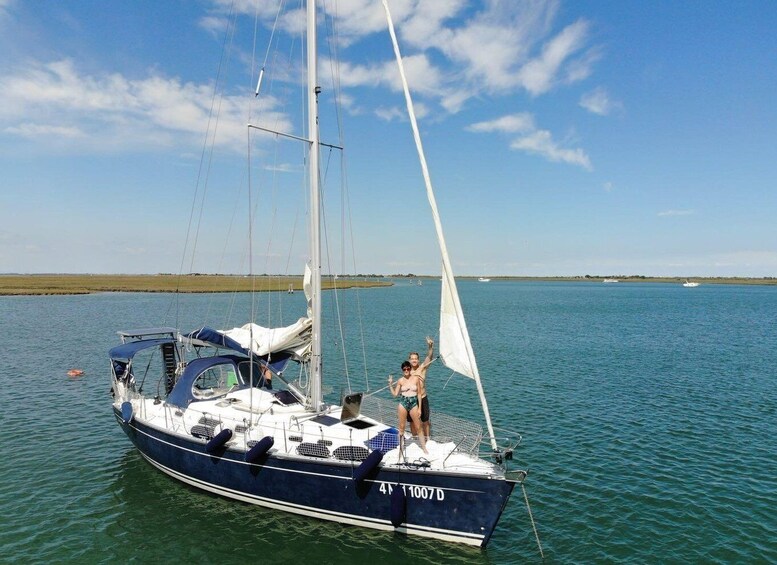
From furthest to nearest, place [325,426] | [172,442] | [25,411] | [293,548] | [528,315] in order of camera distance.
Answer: [528,315] → [25,411] → [172,442] → [325,426] → [293,548]

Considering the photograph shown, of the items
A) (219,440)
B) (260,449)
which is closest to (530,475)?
(260,449)

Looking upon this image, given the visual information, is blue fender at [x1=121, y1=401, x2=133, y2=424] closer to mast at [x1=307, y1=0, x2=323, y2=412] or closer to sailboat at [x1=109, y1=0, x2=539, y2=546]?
sailboat at [x1=109, y1=0, x2=539, y2=546]

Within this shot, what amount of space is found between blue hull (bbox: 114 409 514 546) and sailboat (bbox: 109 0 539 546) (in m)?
0.03

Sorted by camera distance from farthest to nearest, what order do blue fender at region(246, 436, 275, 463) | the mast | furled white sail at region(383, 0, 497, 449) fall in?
1. the mast
2. blue fender at region(246, 436, 275, 463)
3. furled white sail at region(383, 0, 497, 449)

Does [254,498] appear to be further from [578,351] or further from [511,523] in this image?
[578,351]

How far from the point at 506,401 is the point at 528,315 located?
4999 centimetres

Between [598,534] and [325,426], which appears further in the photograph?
[325,426]

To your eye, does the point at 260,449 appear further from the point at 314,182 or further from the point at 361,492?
the point at 314,182

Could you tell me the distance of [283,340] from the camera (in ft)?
49.3

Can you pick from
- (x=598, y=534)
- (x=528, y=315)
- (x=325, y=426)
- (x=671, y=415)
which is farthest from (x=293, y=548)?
(x=528, y=315)

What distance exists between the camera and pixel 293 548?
1139 centimetres

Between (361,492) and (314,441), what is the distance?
1.84 metres

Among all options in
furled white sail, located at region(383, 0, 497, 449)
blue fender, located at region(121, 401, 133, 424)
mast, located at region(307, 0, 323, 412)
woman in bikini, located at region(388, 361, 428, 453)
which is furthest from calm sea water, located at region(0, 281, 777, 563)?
mast, located at region(307, 0, 323, 412)

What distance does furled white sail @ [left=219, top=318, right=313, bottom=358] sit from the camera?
14942mm
